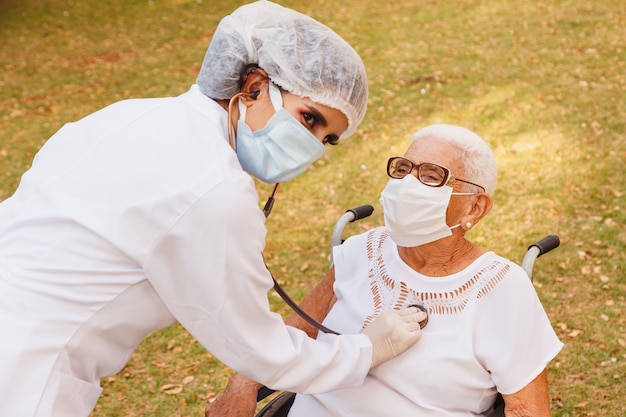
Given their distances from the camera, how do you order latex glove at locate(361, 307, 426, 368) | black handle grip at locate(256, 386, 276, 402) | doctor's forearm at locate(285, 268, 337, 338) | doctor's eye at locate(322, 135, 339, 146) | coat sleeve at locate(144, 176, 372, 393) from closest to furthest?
coat sleeve at locate(144, 176, 372, 393)
doctor's eye at locate(322, 135, 339, 146)
latex glove at locate(361, 307, 426, 368)
black handle grip at locate(256, 386, 276, 402)
doctor's forearm at locate(285, 268, 337, 338)

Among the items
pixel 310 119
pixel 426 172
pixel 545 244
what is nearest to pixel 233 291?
pixel 310 119

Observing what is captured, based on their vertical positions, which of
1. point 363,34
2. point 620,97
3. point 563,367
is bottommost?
point 363,34

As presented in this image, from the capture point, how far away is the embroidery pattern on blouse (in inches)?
103

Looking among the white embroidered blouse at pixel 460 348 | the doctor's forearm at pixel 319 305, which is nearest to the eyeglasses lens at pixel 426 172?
the white embroidered blouse at pixel 460 348

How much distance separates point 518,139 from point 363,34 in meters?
4.88

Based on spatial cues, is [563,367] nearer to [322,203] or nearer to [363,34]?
[322,203]

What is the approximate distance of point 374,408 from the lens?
2.66 metres

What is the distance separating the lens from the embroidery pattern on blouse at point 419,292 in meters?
2.63

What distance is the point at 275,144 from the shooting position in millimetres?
2236

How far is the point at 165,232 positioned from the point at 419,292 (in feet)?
3.73

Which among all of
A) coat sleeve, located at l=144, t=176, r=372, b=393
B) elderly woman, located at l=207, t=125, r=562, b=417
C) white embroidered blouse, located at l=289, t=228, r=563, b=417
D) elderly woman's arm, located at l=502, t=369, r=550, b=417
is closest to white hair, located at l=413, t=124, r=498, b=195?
elderly woman, located at l=207, t=125, r=562, b=417

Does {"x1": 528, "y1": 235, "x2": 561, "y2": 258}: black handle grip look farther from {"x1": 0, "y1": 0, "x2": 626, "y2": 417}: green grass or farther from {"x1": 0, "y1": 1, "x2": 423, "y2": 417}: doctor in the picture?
{"x1": 0, "y1": 0, "x2": 626, "y2": 417}: green grass

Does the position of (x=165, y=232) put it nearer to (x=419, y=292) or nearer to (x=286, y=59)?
(x=286, y=59)

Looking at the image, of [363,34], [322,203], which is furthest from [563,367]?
[363,34]
